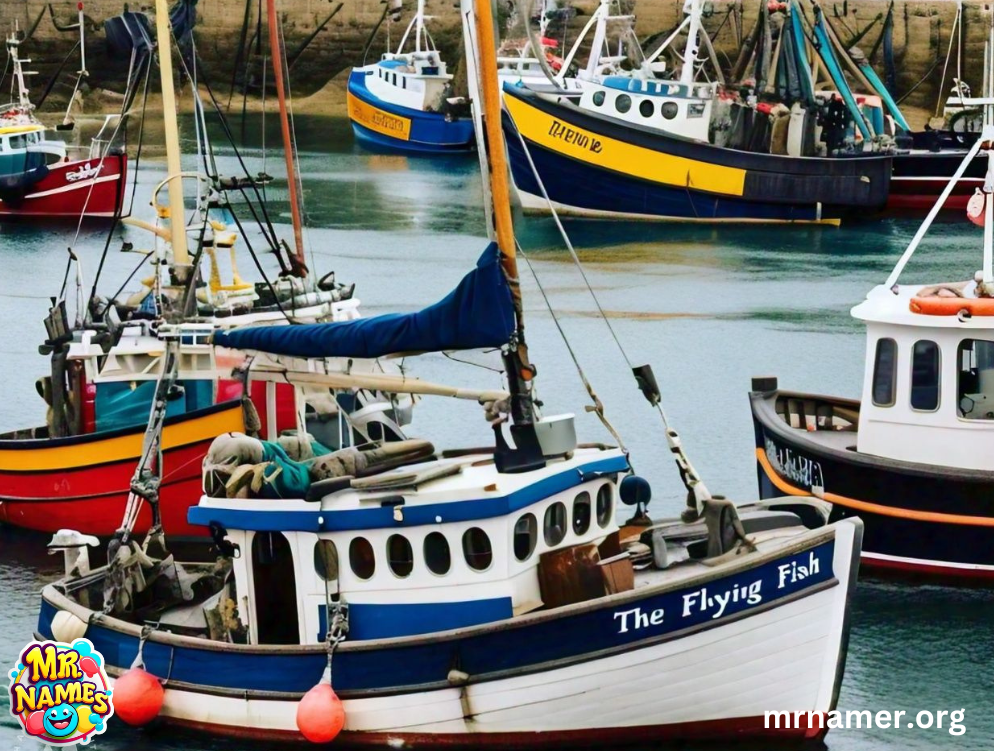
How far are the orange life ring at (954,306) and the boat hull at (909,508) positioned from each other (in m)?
1.46

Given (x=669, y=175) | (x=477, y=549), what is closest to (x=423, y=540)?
(x=477, y=549)

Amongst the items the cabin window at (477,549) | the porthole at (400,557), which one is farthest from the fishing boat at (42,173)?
the cabin window at (477,549)

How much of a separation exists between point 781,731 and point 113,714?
5169 millimetres

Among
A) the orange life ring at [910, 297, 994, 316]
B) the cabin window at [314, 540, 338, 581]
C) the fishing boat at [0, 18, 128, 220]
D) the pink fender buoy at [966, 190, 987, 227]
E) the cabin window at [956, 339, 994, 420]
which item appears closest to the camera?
the cabin window at [314, 540, 338, 581]

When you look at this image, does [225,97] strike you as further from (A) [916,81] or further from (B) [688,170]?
(B) [688,170]

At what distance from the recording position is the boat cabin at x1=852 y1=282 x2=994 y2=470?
16.8 meters

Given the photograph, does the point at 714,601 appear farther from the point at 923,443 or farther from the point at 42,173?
the point at 42,173

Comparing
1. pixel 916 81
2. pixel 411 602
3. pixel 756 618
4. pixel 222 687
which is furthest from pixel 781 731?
pixel 916 81

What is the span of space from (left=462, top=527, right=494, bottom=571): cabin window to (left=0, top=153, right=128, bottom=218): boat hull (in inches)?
1283

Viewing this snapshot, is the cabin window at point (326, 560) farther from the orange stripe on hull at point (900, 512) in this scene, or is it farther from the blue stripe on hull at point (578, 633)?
the orange stripe on hull at point (900, 512)

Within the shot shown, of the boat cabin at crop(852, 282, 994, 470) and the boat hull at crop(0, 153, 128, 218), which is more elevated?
the boat cabin at crop(852, 282, 994, 470)

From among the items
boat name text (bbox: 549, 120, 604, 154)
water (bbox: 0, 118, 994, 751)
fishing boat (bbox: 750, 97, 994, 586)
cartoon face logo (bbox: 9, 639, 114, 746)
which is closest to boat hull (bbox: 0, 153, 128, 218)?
water (bbox: 0, 118, 994, 751)

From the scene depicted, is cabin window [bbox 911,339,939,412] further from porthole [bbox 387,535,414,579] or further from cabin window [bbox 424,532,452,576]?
porthole [bbox 387,535,414,579]

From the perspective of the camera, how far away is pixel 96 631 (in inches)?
555
